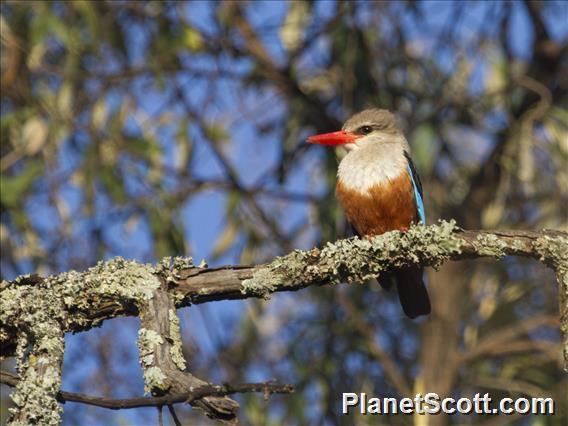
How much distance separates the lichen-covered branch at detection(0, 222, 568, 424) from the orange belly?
1.29 meters

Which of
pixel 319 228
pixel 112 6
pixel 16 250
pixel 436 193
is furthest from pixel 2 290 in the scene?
pixel 436 193

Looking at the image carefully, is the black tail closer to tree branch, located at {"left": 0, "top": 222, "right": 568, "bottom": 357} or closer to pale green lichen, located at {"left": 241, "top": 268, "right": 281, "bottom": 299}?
tree branch, located at {"left": 0, "top": 222, "right": 568, "bottom": 357}

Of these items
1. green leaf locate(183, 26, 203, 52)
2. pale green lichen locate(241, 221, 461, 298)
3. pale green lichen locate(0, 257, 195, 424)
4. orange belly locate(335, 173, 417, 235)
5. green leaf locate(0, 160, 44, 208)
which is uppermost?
green leaf locate(183, 26, 203, 52)

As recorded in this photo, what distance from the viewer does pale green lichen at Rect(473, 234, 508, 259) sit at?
303 cm

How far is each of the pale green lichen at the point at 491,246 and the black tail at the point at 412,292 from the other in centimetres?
126

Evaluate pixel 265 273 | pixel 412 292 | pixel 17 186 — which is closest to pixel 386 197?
pixel 412 292

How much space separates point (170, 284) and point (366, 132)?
230cm

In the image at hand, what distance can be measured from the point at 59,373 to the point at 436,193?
13.7ft

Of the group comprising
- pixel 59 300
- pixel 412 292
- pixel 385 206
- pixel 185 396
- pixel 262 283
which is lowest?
pixel 185 396

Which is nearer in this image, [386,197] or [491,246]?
[491,246]

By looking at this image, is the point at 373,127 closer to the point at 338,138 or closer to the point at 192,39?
the point at 338,138

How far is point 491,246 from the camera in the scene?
3.04m

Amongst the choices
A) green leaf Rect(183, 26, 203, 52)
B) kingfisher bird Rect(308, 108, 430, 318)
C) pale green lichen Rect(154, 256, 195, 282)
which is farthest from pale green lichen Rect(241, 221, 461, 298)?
green leaf Rect(183, 26, 203, 52)

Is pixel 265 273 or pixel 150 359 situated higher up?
pixel 265 273
